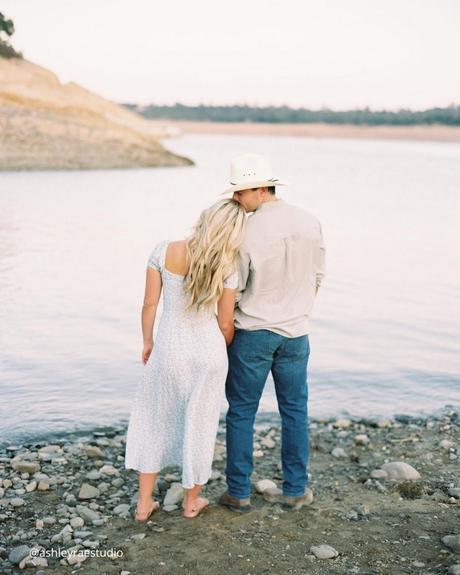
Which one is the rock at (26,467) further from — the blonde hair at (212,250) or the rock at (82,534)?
the blonde hair at (212,250)

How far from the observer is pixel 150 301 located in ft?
17.1

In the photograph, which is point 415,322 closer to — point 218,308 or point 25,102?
point 218,308

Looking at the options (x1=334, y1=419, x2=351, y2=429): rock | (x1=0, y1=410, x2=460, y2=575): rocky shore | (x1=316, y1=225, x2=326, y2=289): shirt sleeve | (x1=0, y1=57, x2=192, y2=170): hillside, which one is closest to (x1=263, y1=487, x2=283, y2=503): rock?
(x1=0, y1=410, x2=460, y2=575): rocky shore

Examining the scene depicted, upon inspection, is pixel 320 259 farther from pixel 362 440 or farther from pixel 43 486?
pixel 43 486

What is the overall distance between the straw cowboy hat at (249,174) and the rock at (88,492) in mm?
2354

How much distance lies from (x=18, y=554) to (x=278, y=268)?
232 centimetres

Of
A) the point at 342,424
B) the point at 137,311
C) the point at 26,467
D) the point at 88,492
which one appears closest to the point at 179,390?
the point at 88,492

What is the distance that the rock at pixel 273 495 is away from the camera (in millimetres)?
5738

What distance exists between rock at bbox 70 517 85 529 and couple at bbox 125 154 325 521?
0.37 meters

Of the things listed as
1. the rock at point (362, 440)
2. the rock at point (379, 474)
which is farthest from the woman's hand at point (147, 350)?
the rock at point (362, 440)

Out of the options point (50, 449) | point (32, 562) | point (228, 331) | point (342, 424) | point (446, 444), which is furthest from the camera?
point (342, 424)

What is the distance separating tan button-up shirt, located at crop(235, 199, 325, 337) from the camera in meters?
5.16

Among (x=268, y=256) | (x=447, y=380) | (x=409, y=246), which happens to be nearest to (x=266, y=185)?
(x=268, y=256)

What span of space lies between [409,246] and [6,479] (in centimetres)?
1751
